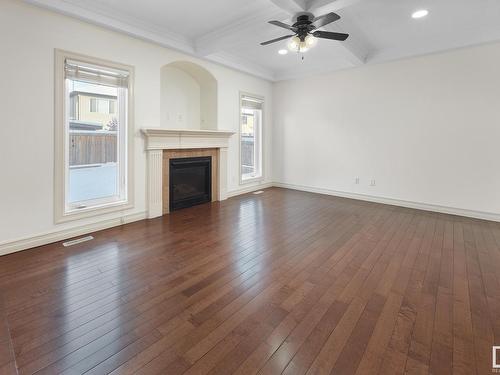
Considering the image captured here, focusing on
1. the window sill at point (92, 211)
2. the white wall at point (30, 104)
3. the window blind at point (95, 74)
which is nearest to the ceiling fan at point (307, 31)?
the window blind at point (95, 74)

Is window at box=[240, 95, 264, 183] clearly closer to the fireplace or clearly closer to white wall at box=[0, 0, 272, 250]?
the fireplace

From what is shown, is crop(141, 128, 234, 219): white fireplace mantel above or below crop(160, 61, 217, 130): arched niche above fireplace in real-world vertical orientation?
below

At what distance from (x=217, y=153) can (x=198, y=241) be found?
2634mm

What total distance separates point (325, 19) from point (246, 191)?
417cm

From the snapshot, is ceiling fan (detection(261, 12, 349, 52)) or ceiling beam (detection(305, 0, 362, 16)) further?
ceiling fan (detection(261, 12, 349, 52))

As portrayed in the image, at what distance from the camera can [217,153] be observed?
5668 millimetres

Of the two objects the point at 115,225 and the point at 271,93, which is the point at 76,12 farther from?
the point at 271,93

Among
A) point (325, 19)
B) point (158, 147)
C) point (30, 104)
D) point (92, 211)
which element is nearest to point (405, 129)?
point (325, 19)

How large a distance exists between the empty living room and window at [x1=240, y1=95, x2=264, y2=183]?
0.06 metres

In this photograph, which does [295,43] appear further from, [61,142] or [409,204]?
[409,204]

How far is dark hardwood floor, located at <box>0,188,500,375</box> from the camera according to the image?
1588mm

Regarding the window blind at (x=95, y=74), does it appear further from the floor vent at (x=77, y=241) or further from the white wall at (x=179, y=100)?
the floor vent at (x=77, y=241)

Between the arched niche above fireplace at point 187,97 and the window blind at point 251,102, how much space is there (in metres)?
0.93

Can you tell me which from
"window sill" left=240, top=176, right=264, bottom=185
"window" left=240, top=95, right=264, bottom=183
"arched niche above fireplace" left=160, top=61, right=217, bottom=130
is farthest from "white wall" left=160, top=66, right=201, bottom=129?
"window sill" left=240, top=176, right=264, bottom=185
